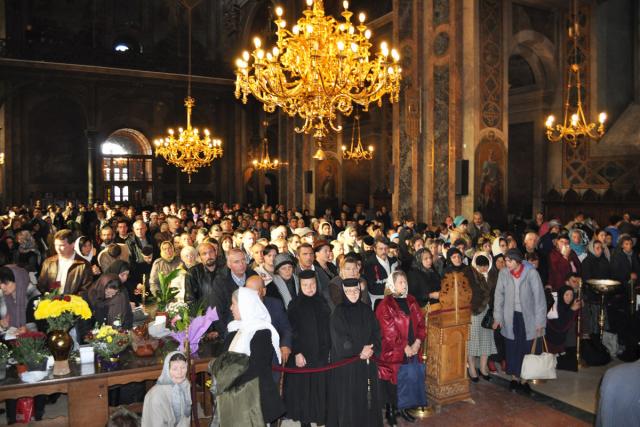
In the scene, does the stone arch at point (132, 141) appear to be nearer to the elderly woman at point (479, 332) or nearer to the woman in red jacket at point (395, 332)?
the elderly woman at point (479, 332)

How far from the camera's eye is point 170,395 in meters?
4.06

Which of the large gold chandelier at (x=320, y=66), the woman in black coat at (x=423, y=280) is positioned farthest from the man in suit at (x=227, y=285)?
the large gold chandelier at (x=320, y=66)

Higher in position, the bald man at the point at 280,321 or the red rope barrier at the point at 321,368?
the bald man at the point at 280,321

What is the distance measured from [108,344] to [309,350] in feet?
6.13

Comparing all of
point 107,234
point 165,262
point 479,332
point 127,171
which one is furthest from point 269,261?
point 127,171

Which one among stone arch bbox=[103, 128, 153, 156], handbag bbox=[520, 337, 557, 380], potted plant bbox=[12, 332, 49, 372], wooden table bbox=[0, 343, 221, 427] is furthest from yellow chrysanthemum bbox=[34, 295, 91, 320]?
stone arch bbox=[103, 128, 153, 156]

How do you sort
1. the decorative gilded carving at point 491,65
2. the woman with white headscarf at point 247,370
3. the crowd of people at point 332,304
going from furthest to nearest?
the decorative gilded carving at point 491,65 → the crowd of people at point 332,304 → the woman with white headscarf at point 247,370

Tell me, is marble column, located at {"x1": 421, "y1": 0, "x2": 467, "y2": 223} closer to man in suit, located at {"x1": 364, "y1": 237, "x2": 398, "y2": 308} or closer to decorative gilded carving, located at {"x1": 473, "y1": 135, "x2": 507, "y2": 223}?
decorative gilded carving, located at {"x1": 473, "y1": 135, "x2": 507, "y2": 223}

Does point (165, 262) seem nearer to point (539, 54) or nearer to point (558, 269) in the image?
point (558, 269)

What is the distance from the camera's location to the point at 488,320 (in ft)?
21.7

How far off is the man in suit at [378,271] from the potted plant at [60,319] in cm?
371

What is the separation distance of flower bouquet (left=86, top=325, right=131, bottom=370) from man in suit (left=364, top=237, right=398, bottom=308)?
3.43m

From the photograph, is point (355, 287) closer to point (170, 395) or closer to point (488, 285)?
point (170, 395)

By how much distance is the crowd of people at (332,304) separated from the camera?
14.3 feet
